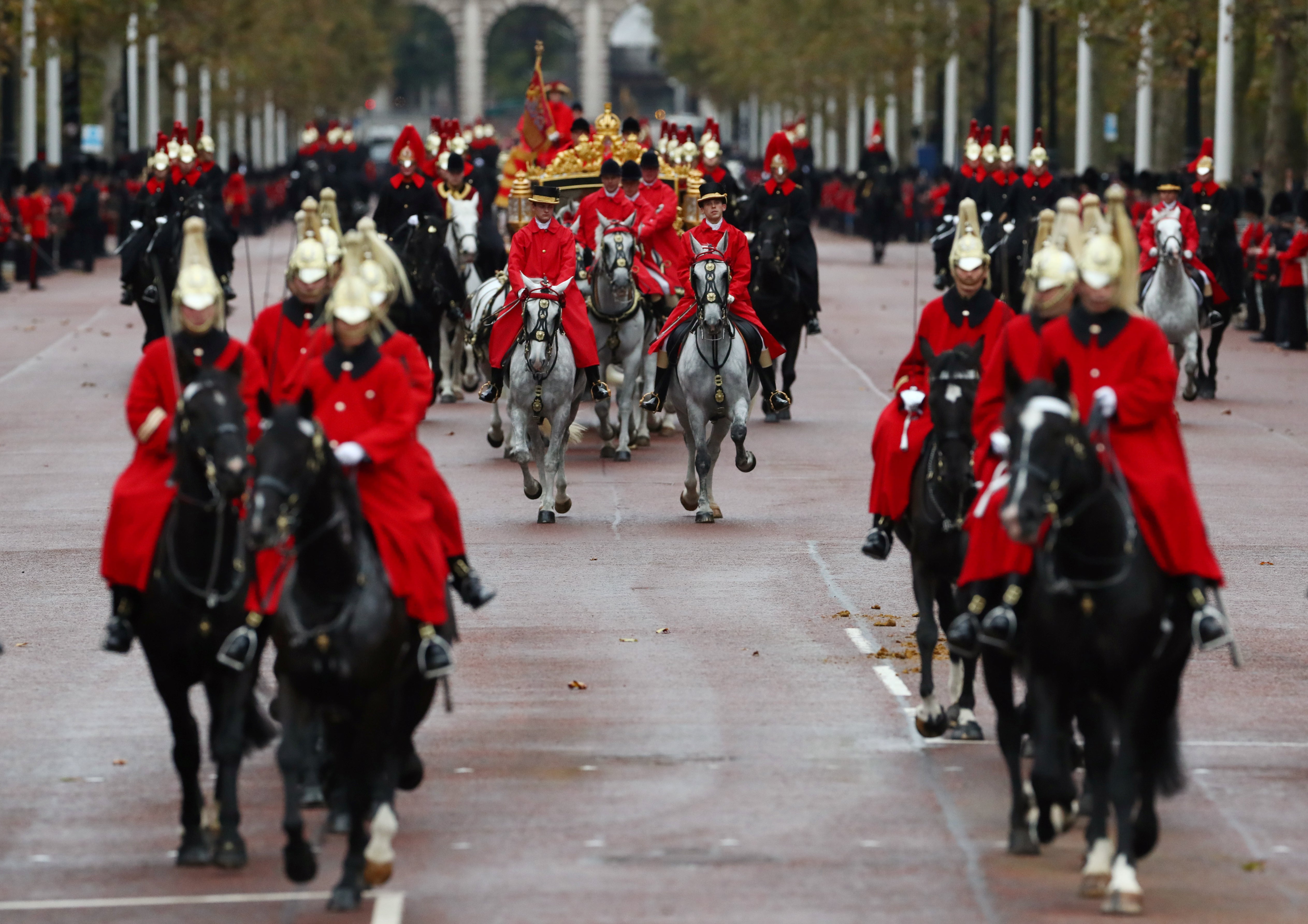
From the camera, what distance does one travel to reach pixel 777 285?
2461 cm

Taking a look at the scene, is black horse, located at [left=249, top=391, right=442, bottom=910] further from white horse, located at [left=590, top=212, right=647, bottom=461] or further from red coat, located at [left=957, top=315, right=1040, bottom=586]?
white horse, located at [left=590, top=212, right=647, bottom=461]

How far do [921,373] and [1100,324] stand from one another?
2.63 m

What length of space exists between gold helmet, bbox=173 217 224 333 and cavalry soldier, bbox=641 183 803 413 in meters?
8.41

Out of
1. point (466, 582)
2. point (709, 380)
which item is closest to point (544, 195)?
point (709, 380)

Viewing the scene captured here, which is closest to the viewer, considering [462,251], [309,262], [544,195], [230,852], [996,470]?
[230,852]

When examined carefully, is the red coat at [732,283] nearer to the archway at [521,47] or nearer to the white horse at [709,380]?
the white horse at [709,380]

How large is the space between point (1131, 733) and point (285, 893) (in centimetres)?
312

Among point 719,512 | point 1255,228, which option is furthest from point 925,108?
point 719,512

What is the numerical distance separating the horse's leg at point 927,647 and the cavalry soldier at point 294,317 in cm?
298

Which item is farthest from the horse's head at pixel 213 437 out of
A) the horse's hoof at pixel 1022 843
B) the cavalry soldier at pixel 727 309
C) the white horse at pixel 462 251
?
the white horse at pixel 462 251

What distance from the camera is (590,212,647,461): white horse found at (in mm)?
19984

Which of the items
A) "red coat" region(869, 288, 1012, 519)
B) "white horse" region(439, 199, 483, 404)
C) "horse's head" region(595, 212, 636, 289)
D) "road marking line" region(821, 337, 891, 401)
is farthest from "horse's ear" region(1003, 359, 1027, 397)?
"road marking line" region(821, 337, 891, 401)

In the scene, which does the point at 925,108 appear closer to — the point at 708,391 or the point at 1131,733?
the point at 708,391

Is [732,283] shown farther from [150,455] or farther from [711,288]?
[150,455]
